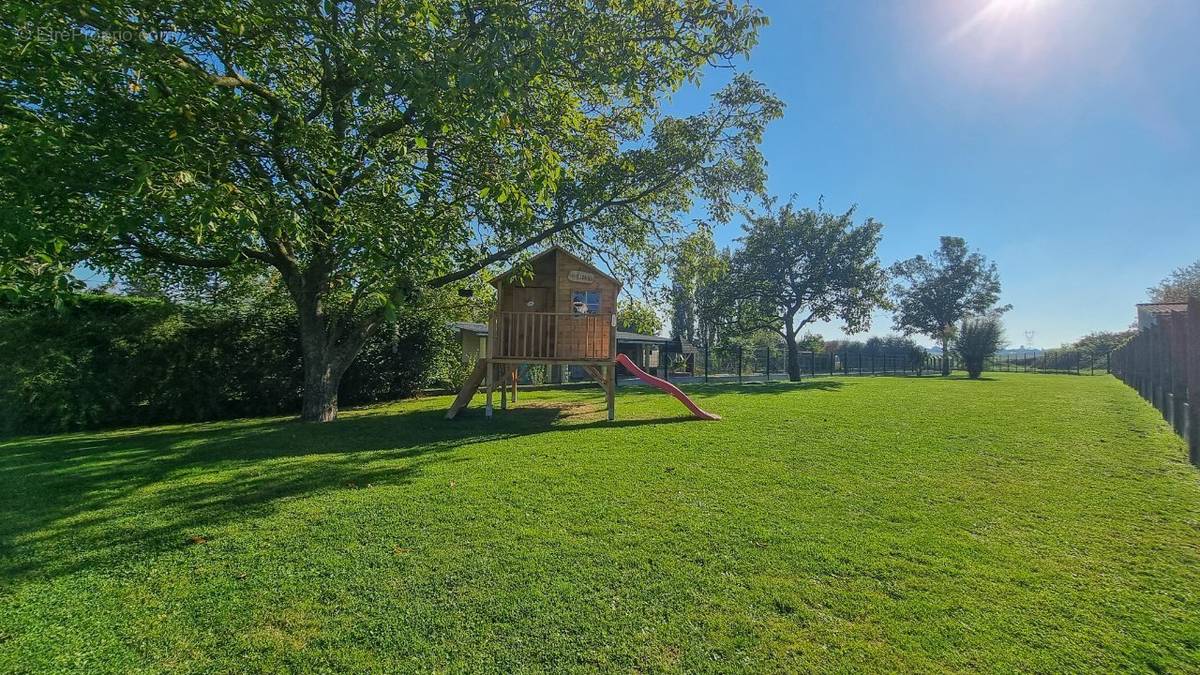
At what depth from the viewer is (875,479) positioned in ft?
16.3

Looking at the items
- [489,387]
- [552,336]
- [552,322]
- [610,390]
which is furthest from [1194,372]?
[489,387]

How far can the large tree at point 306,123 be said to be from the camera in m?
4.63

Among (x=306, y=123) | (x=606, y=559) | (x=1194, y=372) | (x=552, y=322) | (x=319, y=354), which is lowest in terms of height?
(x=606, y=559)

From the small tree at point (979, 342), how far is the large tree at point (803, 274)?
26.7 ft

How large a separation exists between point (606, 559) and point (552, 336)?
755cm

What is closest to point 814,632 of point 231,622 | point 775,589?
point 775,589

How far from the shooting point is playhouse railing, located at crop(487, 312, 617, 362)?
32.3 ft

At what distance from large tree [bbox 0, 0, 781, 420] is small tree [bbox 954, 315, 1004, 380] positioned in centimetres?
2865

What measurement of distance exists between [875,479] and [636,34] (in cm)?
624

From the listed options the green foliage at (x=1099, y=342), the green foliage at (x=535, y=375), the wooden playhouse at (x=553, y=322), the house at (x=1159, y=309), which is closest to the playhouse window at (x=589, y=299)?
the wooden playhouse at (x=553, y=322)

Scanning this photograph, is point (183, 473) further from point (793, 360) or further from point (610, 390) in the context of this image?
point (793, 360)

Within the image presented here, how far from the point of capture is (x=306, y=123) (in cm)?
676

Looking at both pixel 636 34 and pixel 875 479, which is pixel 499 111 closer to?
pixel 636 34

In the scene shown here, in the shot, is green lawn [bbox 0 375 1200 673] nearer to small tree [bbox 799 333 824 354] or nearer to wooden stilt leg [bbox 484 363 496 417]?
wooden stilt leg [bbox 484 363 496 417]
